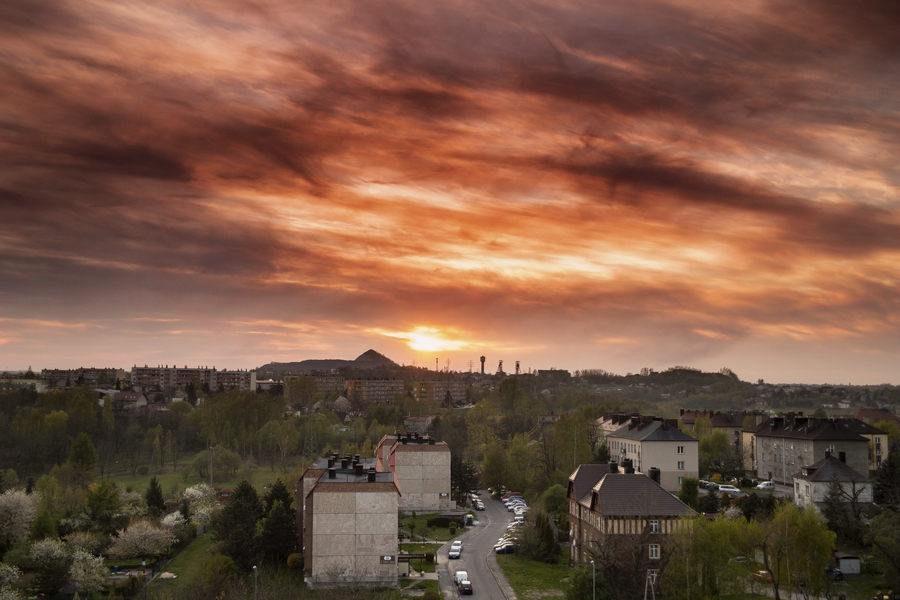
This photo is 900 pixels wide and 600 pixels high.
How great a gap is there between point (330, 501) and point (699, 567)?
73.6ft

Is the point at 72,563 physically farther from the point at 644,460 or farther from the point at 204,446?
the point at 204,446

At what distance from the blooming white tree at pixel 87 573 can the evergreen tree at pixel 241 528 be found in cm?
770

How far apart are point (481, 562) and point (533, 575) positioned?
4.89 metres

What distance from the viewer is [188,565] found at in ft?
193

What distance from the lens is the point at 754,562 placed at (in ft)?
166

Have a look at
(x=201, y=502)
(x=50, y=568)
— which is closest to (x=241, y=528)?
(x=50, y=568)

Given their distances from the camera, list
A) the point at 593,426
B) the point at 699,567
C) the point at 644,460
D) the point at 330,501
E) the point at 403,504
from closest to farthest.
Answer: the point at 699,567 → the point at 330,501 → the point at 403,504 → the point at 644,460 → the point at 593,426

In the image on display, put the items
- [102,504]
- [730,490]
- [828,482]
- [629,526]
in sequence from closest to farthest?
[629,526], [828,482], [102,504], [730,490]

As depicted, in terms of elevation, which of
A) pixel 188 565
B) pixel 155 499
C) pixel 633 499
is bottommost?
pixel 188 565

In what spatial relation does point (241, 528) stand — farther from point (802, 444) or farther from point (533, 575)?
point (802, 444)

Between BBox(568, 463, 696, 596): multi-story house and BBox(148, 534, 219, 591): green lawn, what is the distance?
25483 millimetres

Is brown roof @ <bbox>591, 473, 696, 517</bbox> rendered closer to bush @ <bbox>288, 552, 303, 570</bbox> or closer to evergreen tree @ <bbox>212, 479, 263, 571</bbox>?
bush @ <bbox>288, 552, 303, 570</bbox>

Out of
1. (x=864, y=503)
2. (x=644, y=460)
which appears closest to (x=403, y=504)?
(x=644, y=460)

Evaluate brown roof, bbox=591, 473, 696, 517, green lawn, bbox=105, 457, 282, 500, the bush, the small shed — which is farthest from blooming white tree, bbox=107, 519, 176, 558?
the small shed
